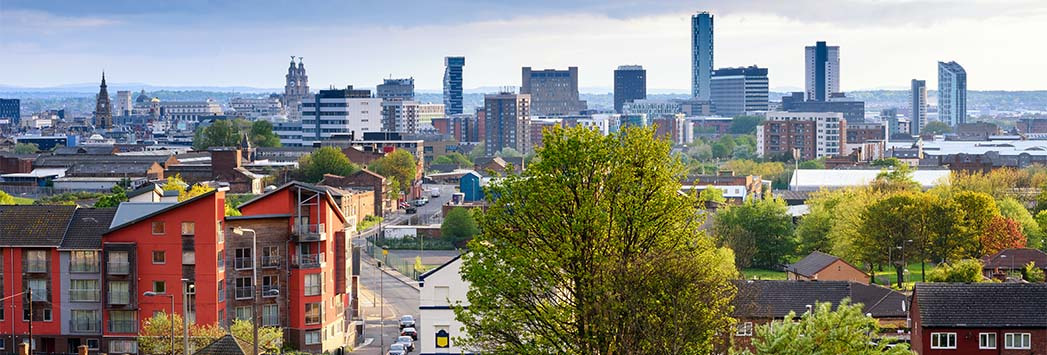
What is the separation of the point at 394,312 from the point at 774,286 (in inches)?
664

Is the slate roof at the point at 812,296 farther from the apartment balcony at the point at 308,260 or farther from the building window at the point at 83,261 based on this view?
the building window at the point at 83,261

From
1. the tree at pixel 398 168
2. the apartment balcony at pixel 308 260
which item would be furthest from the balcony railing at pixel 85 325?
the tree at pixel 398 168

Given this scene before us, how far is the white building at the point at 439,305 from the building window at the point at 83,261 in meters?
10.5

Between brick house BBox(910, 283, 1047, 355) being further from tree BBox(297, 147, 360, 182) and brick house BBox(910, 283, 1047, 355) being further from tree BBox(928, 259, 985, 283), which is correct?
tree BBox(297, 147, 360, 182)

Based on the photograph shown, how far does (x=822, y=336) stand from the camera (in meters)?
25.5

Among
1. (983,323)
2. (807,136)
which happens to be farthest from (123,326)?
(807,136)

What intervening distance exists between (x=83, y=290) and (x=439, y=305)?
37.3 ft

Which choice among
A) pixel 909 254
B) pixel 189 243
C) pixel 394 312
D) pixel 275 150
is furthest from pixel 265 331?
pixel 275 150

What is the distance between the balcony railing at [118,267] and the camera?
46.1m

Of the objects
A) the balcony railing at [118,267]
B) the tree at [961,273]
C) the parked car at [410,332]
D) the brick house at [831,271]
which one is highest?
the balcony railing at [118,267]

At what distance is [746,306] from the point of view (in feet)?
128

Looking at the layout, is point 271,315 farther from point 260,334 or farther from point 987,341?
point 987,341

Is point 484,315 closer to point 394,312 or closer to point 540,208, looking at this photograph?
point 540,208

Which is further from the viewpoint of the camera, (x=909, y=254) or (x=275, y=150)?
(x=275, y=150)
